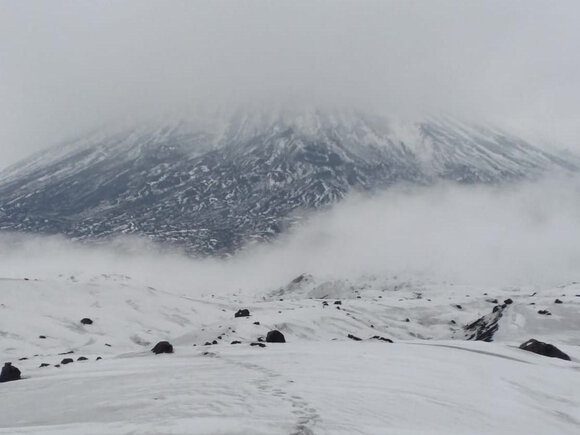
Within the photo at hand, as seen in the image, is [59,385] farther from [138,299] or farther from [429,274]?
[429,274]

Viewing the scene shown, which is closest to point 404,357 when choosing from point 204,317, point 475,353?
point 475,353

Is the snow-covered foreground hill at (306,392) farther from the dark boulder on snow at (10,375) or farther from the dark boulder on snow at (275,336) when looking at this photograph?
the dark boulder on snow at (275,336)

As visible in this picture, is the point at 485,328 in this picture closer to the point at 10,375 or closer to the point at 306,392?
the point at 306,392

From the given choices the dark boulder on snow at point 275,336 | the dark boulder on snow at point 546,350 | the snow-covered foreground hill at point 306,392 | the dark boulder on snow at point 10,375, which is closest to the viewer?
the snow-covered foreground hill at point 306,392

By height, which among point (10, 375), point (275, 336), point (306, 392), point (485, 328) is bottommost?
point (485, 328)

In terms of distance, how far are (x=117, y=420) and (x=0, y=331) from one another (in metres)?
29.8

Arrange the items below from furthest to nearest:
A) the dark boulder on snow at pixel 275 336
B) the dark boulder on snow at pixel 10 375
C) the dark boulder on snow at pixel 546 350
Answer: the dark boulder on snow at pixel 275 336
the dark boulder on snow at pixel 546 350
the dark boulder on snow at pixel 10 375

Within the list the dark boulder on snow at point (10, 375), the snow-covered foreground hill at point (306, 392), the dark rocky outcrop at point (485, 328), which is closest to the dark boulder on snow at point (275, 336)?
Result: the snow-covered foreground hill at point (306, 392)

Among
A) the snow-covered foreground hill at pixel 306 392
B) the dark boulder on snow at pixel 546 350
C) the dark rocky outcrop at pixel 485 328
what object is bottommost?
the dark rocky outcrop at pixel 485 328

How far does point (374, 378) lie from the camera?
39.6 feet

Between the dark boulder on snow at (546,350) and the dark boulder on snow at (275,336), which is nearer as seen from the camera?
the dark boulder on snow at (546,350)

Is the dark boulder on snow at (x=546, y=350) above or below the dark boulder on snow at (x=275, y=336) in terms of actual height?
above

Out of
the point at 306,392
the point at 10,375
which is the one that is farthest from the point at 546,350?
the point at 10,375

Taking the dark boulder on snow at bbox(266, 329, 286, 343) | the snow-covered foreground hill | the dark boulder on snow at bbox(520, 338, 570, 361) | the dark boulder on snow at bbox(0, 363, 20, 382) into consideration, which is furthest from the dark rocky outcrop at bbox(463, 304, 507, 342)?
the dark boulder on snow at bbox(0, 363, 20, 382)
